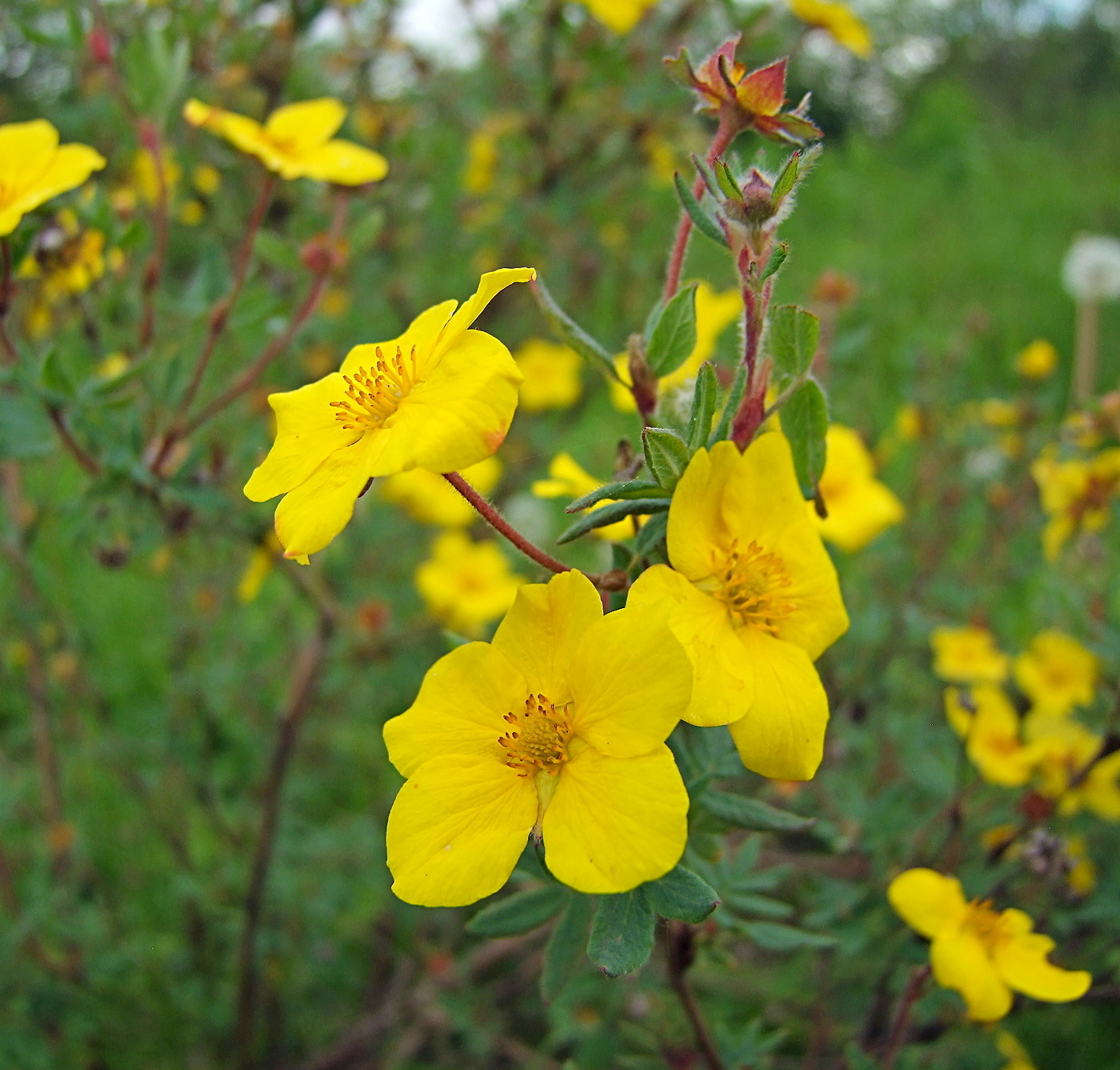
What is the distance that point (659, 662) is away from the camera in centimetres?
72

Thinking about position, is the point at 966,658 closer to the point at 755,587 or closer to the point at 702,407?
the point at 755,587

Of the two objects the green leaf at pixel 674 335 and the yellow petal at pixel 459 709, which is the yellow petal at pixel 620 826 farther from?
the green leaf at pixel 674 335

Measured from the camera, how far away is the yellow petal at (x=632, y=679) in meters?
0.72

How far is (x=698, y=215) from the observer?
83cm

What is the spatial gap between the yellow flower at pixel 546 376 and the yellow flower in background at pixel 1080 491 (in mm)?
1588

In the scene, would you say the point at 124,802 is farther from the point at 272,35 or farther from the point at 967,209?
the point at 967,209

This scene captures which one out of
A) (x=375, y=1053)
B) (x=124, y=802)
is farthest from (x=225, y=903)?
(x=124, y=802)

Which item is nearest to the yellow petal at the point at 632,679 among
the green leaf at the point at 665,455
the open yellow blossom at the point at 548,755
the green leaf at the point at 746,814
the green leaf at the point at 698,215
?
the open yellow blossom at the point at 548,755

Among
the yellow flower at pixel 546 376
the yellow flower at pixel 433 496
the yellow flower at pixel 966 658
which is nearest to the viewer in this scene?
the yellow flower at pixel 966 658

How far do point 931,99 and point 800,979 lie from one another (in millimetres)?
9787

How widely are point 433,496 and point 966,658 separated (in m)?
1.35

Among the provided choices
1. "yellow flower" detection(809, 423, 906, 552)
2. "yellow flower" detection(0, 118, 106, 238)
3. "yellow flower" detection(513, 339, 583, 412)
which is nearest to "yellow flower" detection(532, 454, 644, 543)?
"yellow flower" detection(0, 118, 106, 238)

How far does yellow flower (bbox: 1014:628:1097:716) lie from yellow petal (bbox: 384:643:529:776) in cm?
134

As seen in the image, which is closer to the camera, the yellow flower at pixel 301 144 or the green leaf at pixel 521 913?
the green leaf at pixel 521 913
